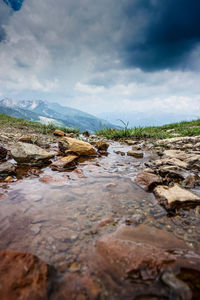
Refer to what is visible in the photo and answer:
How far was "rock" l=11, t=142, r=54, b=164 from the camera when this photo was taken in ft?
11.6

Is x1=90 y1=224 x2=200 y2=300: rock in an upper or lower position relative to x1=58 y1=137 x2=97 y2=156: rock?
lower

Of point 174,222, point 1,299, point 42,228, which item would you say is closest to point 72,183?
point 42,228

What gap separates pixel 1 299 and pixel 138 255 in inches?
35.3

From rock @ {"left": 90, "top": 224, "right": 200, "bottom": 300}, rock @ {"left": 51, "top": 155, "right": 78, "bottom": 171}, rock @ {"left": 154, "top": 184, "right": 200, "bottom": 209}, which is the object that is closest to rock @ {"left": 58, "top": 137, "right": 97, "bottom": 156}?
rock @ {"left": 51, "top": 155, "right": 78, "bottom": 171}

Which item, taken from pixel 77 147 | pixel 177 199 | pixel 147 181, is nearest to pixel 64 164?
pixel 77 147

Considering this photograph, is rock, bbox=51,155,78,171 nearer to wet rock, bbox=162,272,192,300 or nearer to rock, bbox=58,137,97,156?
rock, bbox=58,137,97,156

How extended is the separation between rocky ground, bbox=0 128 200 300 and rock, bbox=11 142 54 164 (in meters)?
0.70

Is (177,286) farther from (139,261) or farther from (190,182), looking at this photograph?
(190,182)

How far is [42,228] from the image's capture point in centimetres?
149

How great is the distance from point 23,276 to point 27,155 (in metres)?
2.93

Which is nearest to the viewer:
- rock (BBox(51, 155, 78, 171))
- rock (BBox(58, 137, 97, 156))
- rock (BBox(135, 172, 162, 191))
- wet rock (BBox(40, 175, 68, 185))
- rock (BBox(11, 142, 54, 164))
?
rock (BBox(135, 172, 162, 191))

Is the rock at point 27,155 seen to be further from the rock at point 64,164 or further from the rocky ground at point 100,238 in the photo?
the rocky ground at point 100,238

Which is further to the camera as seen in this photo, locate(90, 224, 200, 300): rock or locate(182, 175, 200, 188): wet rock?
locate(182, 175, 200, 188): wet rock

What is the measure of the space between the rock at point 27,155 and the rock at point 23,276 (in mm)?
2669
